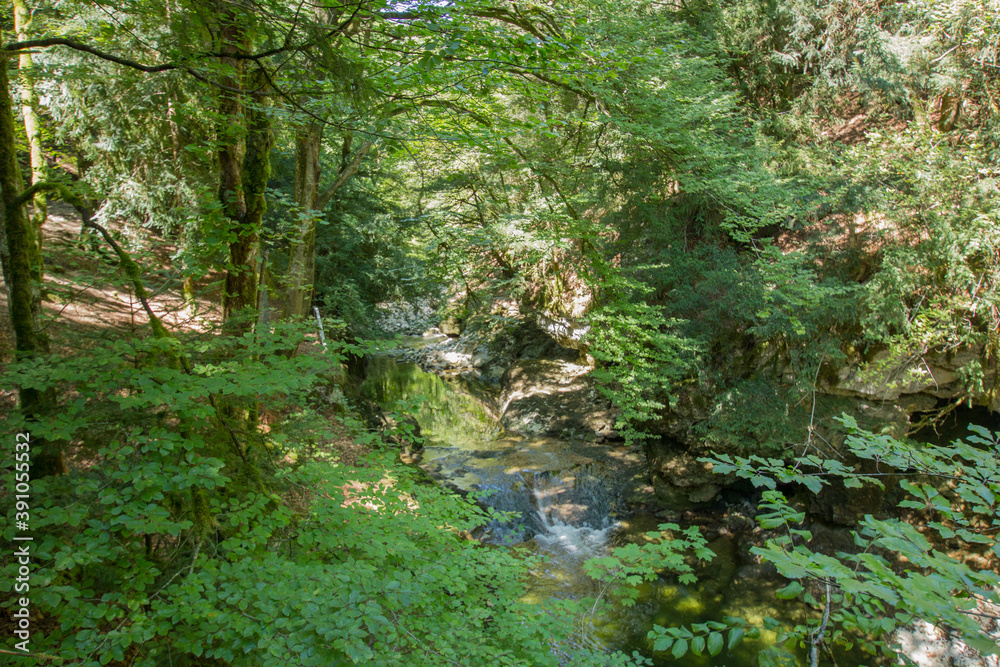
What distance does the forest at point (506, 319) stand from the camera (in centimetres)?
249

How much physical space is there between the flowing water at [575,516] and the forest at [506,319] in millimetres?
65

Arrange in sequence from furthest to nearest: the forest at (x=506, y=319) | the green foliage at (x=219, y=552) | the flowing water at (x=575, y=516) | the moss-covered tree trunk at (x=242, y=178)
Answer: the flowing water at (x=575, y=516) → the moss-covered tree trunk at (x=242, y=178) → the forest at (x=506, y=319) → the green foliage at (x=219, y=552)

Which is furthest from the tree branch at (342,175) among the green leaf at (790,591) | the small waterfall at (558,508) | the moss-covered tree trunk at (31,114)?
the green leaf at (790,591)

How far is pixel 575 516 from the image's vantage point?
841cm

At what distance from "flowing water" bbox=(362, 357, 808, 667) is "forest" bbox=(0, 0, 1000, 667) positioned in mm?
65

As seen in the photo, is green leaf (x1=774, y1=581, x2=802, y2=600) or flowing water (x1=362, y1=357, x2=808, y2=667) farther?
flowing water (x1=362, y1=357, x2=808, y2=667)

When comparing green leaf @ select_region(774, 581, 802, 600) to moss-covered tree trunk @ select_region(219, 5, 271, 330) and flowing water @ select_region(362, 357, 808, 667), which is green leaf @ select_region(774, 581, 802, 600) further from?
moss-covered tree trunk @ select_region(219, 5, 271, 330)

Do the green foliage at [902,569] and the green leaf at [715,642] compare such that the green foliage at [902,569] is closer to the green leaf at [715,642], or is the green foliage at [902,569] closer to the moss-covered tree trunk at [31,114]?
the green leaf at [715,642]

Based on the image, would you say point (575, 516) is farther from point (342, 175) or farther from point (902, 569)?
point (902, 569)

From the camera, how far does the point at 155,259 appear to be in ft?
12.3

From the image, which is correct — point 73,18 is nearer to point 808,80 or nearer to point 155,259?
point 155,259

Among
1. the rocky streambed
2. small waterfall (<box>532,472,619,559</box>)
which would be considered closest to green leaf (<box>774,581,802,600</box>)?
the rocky streambed

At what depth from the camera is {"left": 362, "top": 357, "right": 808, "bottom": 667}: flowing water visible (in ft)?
21.3

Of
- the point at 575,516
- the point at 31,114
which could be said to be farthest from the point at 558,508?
the point at 31,114
